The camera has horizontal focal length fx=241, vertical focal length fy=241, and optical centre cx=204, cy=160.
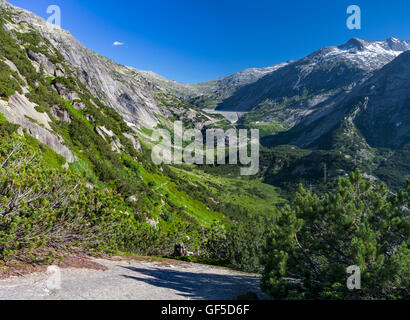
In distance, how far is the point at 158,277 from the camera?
1820 cm

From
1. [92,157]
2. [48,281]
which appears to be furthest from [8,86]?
[48,281]

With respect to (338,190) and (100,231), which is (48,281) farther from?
(338,190)

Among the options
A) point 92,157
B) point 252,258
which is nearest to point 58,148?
point 92,157

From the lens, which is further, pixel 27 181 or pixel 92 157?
pixel 92 157

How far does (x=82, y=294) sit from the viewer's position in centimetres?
1123

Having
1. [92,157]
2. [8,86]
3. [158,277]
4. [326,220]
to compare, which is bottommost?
[158,277]

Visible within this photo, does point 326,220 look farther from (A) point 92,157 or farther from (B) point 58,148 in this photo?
(A) point 92,157

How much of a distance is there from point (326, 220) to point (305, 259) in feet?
10.0

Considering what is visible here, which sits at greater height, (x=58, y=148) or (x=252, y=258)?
(x=58, y=148)

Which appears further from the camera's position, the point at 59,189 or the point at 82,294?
the point at 59,189

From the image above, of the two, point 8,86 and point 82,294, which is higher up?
point 8,86
